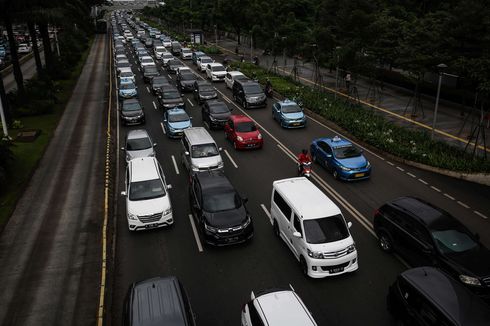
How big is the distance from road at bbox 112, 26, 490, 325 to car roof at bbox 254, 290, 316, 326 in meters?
2.13

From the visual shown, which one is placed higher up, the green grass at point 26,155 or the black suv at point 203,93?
the black suv at point 203,93

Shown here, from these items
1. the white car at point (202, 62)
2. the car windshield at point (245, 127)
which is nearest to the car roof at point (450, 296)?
the car windshield at point (245, 127)

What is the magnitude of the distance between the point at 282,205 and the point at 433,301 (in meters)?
6.44

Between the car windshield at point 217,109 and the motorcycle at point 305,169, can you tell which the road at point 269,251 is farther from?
the car windshield at point 217,109

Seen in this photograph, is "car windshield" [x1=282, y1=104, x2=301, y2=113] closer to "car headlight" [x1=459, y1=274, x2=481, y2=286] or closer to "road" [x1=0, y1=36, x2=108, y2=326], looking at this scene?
"road" [x1=0, y1=36, x2=108, y2=326]

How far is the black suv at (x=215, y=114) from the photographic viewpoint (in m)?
29.7

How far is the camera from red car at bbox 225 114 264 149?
2542 centimetres

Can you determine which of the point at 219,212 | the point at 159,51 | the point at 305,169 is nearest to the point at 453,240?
the point at 219,212

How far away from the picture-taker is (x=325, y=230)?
13.6 metres

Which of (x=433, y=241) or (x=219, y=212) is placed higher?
(x=433, y=241)

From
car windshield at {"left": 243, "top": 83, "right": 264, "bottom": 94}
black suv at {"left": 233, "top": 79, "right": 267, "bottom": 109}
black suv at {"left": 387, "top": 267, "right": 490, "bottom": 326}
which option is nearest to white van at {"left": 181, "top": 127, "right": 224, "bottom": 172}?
black suv at {"left": 387, "top": 267, "right": 490, "bottom": 326}

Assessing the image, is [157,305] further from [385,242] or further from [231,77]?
[231,77]

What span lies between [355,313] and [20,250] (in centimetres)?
1210

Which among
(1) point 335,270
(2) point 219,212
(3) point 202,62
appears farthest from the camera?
(3) point 202,62
